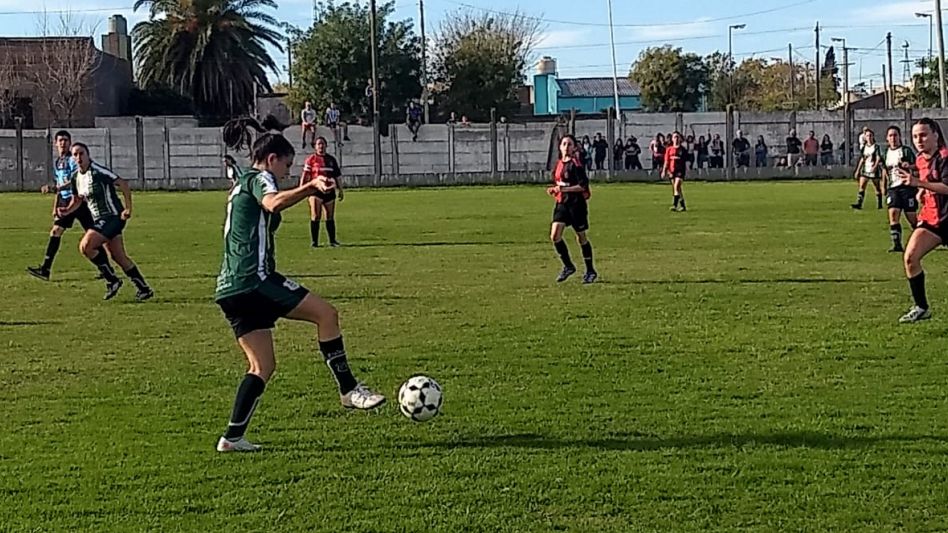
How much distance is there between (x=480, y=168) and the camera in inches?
1971

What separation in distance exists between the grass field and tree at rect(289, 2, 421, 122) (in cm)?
4826

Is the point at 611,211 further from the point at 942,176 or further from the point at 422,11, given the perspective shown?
the point at 422,11

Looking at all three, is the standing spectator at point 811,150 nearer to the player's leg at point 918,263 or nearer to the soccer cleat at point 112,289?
the soccer cleat at point 112,289

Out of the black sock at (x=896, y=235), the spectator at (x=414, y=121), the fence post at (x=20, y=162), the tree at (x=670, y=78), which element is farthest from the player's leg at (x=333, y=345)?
the tree at (x=670, y=78)

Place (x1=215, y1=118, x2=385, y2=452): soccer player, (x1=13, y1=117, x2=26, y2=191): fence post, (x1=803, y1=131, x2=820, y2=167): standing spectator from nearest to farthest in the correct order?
1. (x1=215, y1=118, x2=385, y2=452): soccer player
2. (x1=803, y1=131, x2=820, y2=167): standing spectator
3. (x1=13, y1=117, x2=26, y2=191): fence post

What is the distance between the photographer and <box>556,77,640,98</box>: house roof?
106000 millimetres

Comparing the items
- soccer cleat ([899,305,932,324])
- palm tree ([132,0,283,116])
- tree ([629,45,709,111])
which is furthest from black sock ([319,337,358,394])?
tree ([629,45,709,111])

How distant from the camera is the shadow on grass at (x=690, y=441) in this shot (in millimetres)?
7258

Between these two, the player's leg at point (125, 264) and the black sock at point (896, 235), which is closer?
the player's leg at point (125, 264)

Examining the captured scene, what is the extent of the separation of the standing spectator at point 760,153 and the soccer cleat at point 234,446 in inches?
1732

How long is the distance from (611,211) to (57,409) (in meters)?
22.3

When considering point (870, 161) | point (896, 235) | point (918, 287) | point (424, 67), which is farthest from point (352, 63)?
point (918, 287)

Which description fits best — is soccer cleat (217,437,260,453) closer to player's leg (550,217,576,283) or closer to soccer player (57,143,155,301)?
soccer player (57,143,155,301)

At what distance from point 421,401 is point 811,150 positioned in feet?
141
